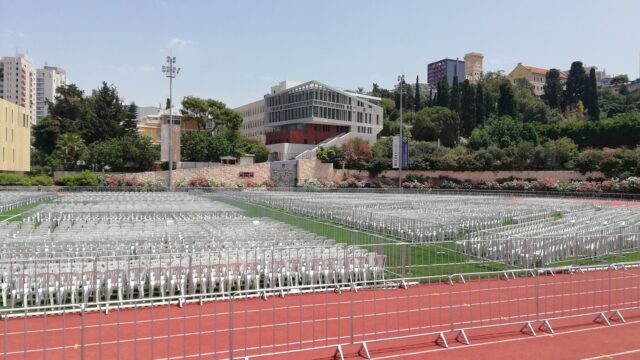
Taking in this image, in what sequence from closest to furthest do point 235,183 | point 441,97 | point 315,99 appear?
1. point 235,183
2. point 315,99
3. point 441,97

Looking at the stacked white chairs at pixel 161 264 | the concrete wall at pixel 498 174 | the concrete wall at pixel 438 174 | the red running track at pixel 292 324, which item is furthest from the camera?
the concrete wall at pixel 438 174

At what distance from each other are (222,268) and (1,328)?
4.17 m

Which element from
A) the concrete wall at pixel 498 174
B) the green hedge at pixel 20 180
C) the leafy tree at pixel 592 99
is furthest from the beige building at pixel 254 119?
the leafy tree at pixel 592 99

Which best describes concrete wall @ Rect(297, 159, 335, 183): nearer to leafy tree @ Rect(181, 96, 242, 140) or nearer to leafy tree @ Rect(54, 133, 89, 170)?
leafy tree @ Rect(181, 96, 242, 140)

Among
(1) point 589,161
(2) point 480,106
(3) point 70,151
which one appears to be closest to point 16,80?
(3) point 70,151

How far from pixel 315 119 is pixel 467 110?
29227 mm

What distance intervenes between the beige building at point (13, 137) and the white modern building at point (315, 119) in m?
36.3

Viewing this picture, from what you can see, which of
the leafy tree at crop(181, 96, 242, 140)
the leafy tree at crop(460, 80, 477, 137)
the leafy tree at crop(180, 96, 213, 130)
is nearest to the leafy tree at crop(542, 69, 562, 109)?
the leafy tree at crop(460, 80, 477, 137)

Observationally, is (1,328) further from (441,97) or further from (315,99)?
(441,97)

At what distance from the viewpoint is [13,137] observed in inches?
2388

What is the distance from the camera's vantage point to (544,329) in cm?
849

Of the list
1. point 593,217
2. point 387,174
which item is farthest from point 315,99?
point 593,217

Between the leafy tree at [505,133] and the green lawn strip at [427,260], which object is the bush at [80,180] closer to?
the green lawn strip at [427,260]

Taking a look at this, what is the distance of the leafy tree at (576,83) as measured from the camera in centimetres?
11219
